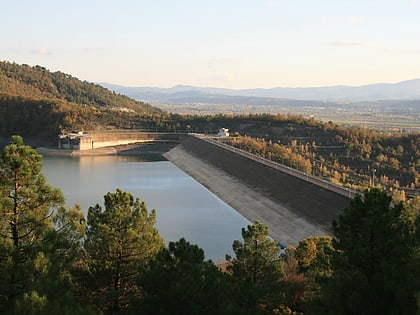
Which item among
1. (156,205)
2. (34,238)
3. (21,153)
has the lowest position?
(156,205)

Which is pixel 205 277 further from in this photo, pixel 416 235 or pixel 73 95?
pixel 73 95

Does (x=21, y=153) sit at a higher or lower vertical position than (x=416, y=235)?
higher

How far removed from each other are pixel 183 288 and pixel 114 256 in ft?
6.45

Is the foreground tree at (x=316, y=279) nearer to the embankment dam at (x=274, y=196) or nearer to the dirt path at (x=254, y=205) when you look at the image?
the dirt path at (x=254, y=205)

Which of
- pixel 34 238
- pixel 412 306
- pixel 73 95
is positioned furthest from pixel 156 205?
pixel 73 95

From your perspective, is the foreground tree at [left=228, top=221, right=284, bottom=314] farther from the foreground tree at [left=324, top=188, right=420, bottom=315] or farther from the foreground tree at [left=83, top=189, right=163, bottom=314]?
the foreground tree at [left=83, top=189, right=163, bottom=314]

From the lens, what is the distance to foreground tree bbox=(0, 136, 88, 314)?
5199 millimetres

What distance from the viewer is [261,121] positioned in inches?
1895

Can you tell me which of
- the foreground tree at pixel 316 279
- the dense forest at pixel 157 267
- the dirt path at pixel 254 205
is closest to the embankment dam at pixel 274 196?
the dirt path at pixel 254 205

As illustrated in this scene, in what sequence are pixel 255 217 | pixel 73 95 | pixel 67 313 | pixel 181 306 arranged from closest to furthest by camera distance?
1. pixel 67 313
2. pixel 181 306
3. pixel 255 217
4. pixel 73 95

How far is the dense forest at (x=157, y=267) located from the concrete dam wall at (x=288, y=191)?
10453 millimetres

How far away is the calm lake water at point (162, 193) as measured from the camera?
17.6 meters

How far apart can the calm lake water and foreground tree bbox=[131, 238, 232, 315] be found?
9.06 metres

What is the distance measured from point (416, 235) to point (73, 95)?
72.8 m
